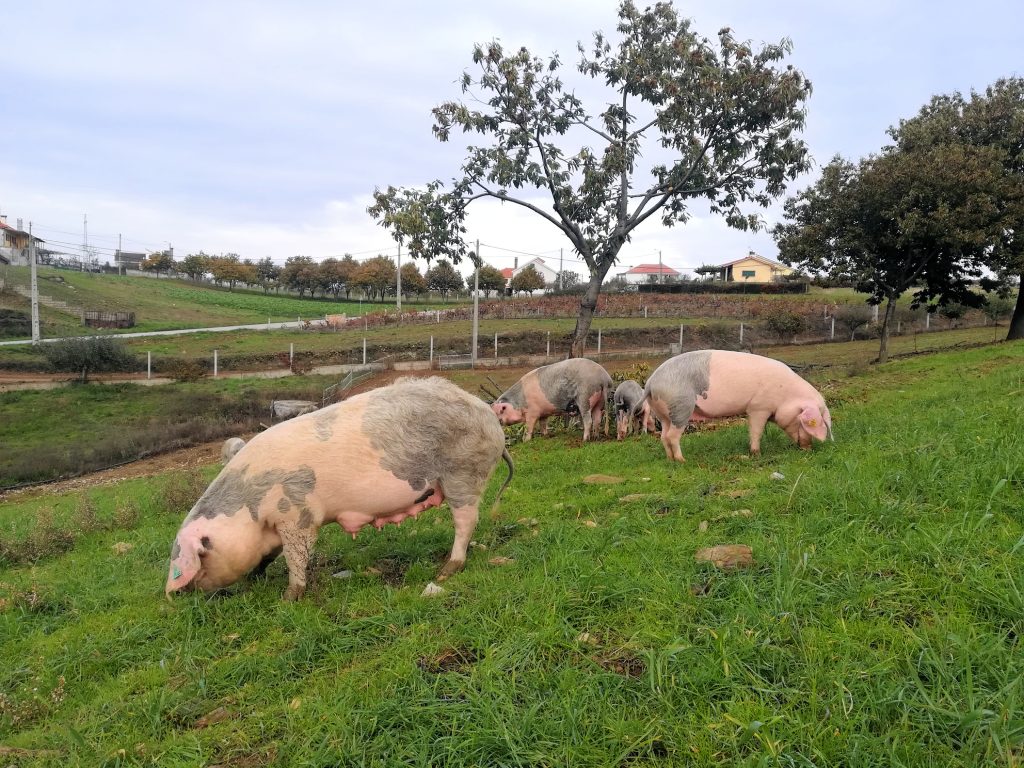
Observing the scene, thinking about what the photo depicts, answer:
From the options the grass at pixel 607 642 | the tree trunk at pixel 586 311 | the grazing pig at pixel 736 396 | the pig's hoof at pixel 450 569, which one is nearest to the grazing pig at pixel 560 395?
the grazing pig at pixel 736 396

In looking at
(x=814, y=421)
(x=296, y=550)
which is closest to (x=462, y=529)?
(x=296, y=550)

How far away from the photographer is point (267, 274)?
3720 inches

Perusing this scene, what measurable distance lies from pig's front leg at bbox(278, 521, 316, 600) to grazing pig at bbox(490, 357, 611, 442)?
8210 mm

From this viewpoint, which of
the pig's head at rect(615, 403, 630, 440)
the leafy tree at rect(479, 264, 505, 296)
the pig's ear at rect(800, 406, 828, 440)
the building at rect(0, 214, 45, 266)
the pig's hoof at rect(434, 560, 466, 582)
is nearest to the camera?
the pig's hoof at rect(434, 560, 466, 582)

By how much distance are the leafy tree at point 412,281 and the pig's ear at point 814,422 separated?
73.6m

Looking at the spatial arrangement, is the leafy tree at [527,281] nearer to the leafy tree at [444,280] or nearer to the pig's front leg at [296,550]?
the leafy tree at [444,280]

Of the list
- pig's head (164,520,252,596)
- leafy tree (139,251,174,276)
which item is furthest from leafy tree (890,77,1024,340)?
leafy tree (139,251,174,276)

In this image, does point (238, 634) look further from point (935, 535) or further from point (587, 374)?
point (587, 374)

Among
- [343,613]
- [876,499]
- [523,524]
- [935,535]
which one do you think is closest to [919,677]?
[935,535]

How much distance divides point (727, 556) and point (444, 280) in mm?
77323

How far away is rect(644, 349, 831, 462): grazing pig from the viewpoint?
791 cm

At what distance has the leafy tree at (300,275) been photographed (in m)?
86.1

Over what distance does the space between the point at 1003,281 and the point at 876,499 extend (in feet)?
83.6

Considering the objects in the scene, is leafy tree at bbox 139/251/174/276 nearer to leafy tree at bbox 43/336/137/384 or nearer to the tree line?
the tree line
